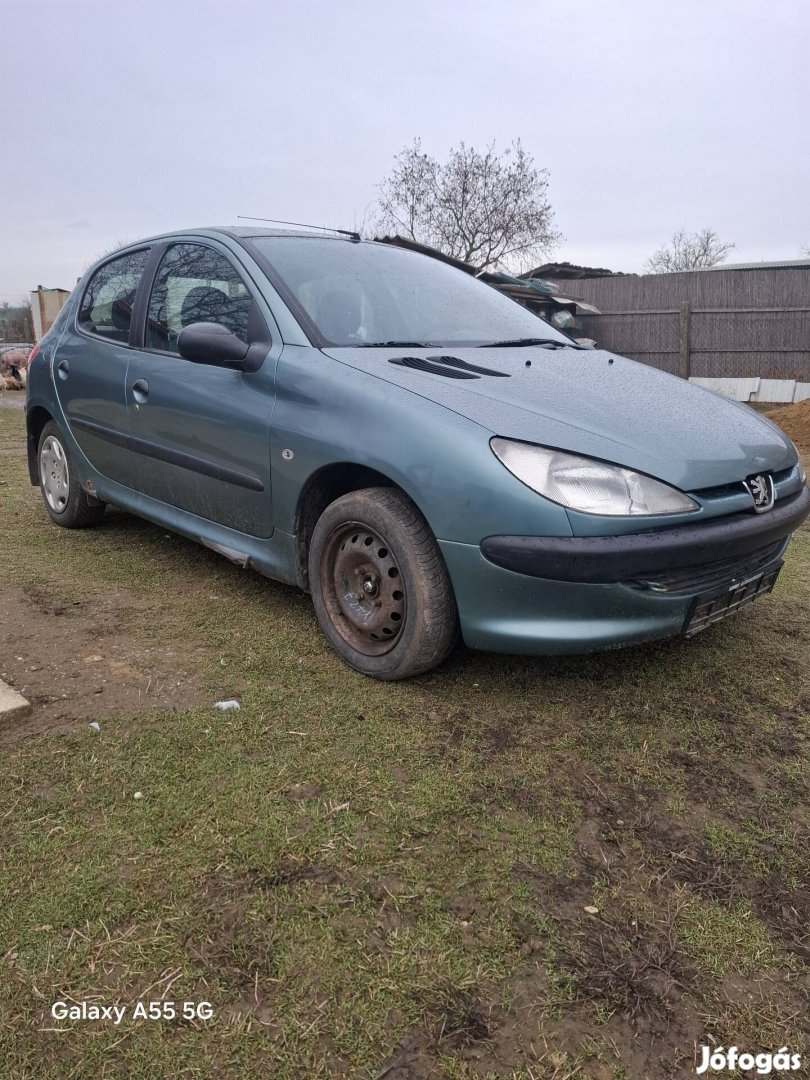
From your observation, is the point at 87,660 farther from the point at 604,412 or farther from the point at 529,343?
the point at 529,343

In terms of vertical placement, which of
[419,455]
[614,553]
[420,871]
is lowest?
[420,871]

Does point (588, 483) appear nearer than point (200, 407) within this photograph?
Yes

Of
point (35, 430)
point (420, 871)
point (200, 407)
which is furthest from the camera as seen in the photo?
point (35, 430)

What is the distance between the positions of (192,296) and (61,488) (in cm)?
181

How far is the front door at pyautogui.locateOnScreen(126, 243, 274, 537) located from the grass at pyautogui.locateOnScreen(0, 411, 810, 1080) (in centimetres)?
71

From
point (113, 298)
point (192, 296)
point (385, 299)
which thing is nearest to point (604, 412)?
point (385, 299)

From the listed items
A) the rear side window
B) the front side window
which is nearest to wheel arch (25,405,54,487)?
the rear side window

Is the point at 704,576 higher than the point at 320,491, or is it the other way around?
the point at 320,491

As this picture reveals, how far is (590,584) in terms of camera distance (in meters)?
2.37

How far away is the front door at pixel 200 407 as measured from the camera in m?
3.14

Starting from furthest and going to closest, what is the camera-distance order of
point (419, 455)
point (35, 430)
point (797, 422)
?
point (797, 422) → point (35, 430) → point (419, 455)

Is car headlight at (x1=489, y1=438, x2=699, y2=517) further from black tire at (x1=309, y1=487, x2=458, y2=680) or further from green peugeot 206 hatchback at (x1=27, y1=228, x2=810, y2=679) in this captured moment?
black tire at (x1=309, y1=487, x2=458, y2=680)

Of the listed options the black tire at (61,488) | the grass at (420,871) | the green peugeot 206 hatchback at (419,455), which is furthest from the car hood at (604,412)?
the black tire at (61,488)

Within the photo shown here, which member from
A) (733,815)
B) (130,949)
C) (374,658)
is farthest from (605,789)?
(130,949)
